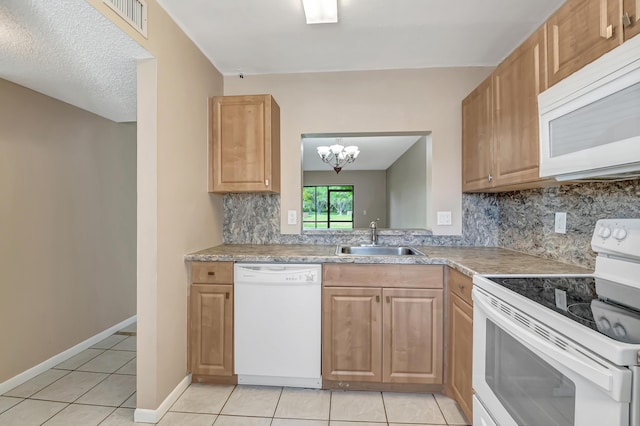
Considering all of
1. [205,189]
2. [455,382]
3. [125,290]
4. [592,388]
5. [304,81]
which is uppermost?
[304,81]

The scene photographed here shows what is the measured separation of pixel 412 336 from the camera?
192 centimetres

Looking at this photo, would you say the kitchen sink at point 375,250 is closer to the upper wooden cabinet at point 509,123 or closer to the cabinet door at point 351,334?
the cabinet door at point 351,334

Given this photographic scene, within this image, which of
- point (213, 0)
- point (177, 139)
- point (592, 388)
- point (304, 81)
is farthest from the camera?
point (304, 81)

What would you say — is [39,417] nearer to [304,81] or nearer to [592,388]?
[592,388]

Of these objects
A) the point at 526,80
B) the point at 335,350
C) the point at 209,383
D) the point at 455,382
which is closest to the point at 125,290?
the point at 209,383

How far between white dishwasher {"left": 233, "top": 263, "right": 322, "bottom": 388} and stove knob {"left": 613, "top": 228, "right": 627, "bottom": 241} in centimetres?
143

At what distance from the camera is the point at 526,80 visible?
61.9 inches

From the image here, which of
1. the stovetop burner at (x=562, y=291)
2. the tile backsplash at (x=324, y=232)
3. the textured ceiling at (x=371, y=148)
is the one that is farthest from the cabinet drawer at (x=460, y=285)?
the textured ceiling at (x=371, y=148)

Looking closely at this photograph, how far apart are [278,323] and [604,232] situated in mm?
1751

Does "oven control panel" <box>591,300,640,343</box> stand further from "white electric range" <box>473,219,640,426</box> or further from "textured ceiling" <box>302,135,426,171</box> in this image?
"textured ceiling" <box>302,135,426,171</box>

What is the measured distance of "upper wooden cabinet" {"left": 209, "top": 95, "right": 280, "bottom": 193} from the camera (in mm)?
2301

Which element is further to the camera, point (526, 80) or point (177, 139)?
point (177, 139)

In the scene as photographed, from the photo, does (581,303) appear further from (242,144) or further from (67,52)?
(67,52)

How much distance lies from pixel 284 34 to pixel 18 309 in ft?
8.68
